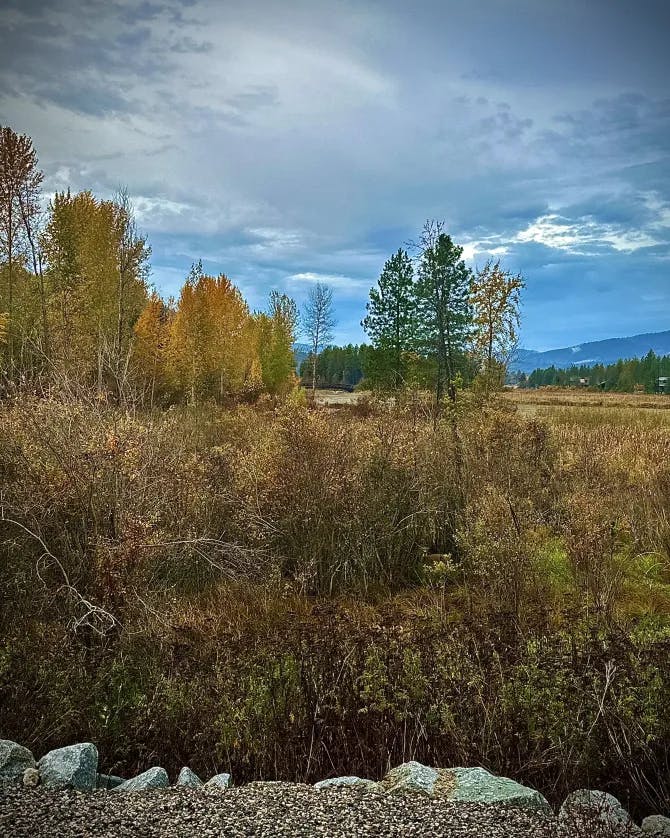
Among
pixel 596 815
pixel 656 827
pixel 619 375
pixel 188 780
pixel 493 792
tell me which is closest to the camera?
pixel 596 815

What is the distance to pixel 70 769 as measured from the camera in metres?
2.94

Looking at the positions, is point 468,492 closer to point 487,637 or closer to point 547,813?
point 487,637

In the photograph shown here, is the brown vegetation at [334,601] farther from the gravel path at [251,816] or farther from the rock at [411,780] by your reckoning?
the gravel path at [251,816]

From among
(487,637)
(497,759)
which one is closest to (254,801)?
(497,759)

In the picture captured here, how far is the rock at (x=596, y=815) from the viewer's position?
2451 mm

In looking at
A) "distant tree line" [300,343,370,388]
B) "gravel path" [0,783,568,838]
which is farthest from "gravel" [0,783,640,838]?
"distant tree line" [300,343,370,388]

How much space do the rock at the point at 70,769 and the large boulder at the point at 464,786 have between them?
4.51 feet

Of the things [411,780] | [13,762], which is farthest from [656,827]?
[13,762]

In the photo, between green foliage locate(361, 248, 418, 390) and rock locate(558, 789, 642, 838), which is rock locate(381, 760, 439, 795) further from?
green foliage locate(361, 248, 418, 390)

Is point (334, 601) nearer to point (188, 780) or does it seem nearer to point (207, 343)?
point (188, 780)

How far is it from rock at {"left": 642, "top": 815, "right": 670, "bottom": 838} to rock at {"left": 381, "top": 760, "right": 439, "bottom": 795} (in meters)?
0.87

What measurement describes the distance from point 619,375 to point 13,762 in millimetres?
100219

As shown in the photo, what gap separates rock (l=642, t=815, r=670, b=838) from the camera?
252cm

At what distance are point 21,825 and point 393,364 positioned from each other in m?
25.4
